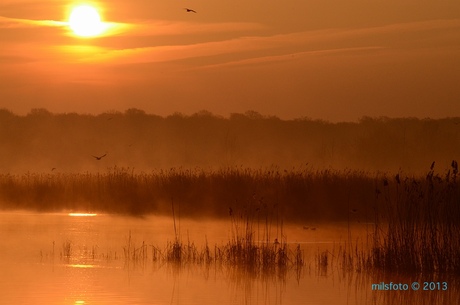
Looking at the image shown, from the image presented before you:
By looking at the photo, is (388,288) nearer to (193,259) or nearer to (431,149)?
(193,259)

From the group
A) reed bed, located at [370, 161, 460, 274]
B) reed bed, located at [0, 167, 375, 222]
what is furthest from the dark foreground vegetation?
reed bed, located at [370, 161, 460, 274]

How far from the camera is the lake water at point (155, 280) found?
33.9 feet

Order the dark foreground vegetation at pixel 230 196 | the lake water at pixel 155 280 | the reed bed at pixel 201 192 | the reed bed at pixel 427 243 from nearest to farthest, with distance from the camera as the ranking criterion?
the lake water at pixel 155 280 → the reed bed at pixel 427 243 → the dark foreground vegetation at pixel 230 196 → the reed bed at pixel 201 192

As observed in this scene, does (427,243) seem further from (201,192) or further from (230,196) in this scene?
(201,192)

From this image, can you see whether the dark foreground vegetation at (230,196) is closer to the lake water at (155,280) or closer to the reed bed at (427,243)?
the lake water at (155,280)

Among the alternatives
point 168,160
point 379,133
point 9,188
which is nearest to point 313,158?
point 379,133

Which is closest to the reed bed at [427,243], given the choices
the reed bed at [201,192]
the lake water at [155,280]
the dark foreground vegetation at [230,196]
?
the lake water at [155,280]

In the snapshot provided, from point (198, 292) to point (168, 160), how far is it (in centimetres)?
5340

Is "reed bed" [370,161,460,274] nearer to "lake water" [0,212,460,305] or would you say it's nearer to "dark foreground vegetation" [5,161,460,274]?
"lake water" [0,212,460,305]

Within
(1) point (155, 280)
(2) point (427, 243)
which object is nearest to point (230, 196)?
(2) point (427, 243)

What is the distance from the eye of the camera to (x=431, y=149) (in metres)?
57.0

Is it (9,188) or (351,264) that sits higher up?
(9,188)

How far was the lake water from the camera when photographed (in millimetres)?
10328

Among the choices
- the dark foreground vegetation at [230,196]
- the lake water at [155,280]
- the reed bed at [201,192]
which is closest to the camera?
the lake water at [155,280]
